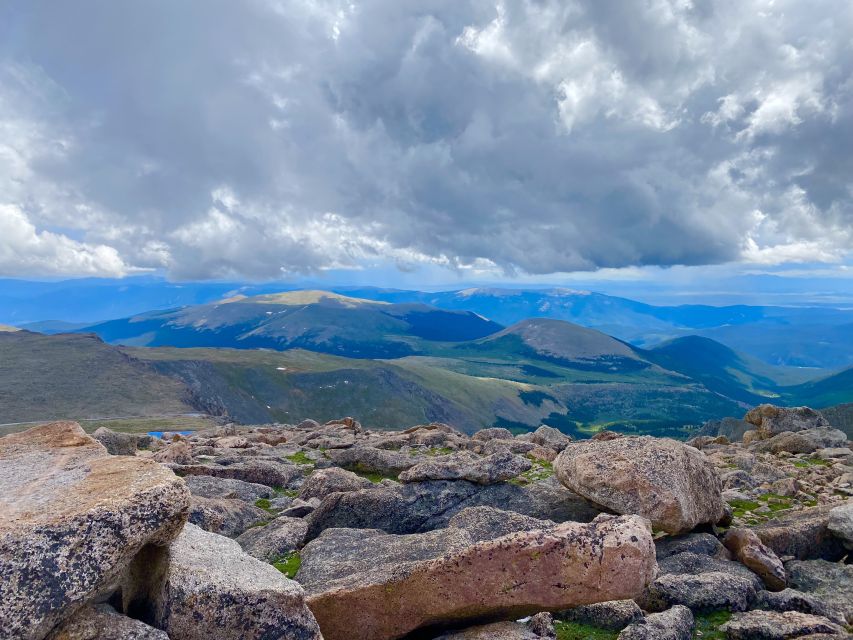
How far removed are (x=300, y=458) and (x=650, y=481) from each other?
27156mm

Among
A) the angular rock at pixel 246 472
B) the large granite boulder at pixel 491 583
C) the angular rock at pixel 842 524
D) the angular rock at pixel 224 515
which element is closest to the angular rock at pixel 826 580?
the angular rock at pixel 842 524

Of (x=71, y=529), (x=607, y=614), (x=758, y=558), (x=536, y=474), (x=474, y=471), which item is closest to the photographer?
(x=71, y=529)

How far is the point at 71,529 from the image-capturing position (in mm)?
9023

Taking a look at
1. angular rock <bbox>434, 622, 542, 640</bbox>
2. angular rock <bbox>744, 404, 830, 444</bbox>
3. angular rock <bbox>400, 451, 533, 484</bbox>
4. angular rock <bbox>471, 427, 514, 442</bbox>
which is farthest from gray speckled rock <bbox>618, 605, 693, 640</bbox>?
angular rock <bbox>744, 404, 830, 444</bbox>

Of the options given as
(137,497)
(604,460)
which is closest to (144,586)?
(137,497)

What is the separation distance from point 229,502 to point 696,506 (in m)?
18.2

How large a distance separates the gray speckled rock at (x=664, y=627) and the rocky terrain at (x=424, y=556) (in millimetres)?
44

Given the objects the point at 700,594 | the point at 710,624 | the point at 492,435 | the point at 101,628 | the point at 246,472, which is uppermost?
the point at 101,628

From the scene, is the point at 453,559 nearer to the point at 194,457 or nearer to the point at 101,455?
the point at 101,455

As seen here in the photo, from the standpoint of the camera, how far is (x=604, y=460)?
62.7 ft

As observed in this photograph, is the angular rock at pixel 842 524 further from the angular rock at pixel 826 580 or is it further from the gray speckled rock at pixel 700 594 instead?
the gray speckled rock at pixel 700 594

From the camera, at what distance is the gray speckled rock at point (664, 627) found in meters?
11.7

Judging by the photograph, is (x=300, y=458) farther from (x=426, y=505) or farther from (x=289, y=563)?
(x=289, y=563)

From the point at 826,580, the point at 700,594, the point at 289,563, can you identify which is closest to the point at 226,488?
the point at 289,563
